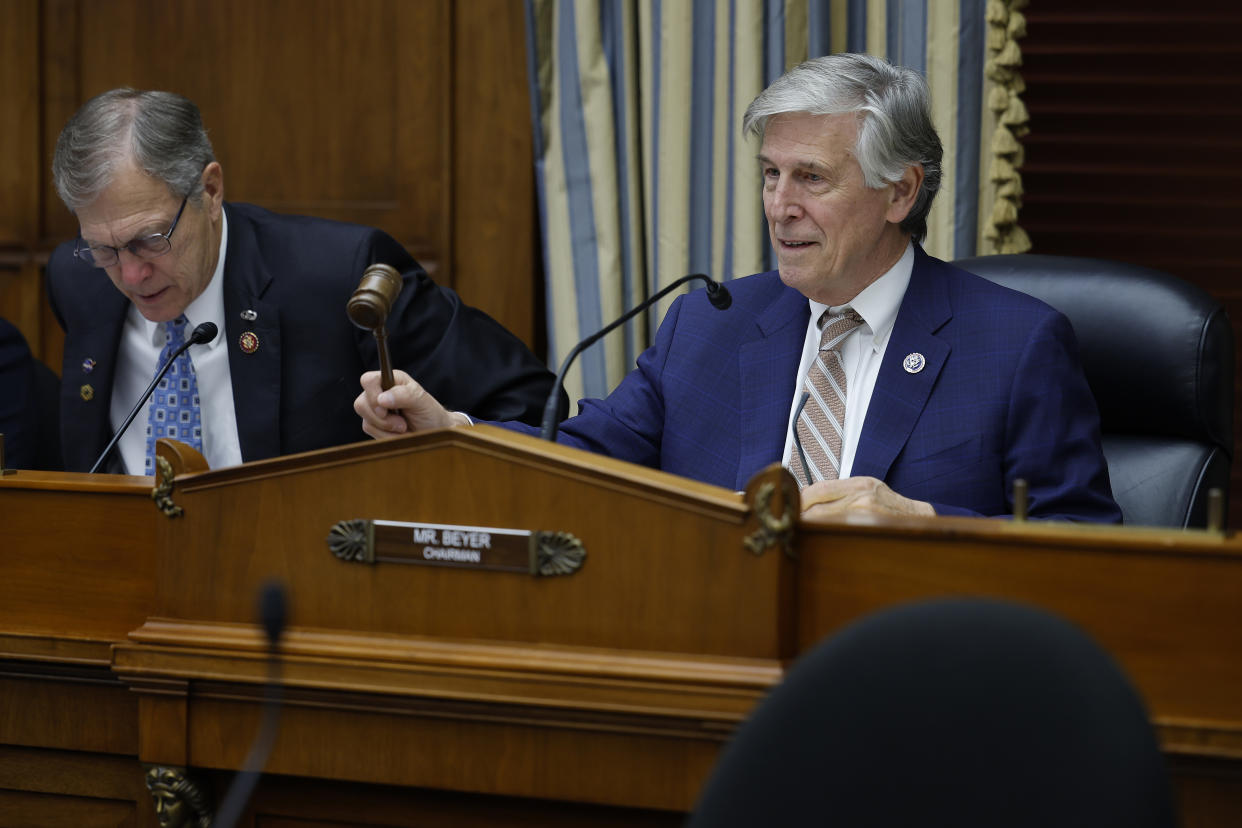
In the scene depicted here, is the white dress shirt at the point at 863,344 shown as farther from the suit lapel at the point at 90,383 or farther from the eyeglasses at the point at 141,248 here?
the suit lapel at the point at 90,383

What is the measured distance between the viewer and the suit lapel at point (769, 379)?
2.06m

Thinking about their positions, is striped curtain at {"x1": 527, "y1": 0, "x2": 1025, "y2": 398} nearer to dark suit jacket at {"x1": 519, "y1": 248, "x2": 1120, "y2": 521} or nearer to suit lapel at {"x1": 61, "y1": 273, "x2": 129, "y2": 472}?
dark suit jacket at {"x1": 519, "y1": 248, "x2": 1120, "y2": 521}

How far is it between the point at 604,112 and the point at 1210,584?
200 cm

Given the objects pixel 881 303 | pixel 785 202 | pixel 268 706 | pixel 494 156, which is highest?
pixel 494 156

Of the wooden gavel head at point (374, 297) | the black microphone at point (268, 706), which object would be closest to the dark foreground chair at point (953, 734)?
the black microphone at point (268, 706)

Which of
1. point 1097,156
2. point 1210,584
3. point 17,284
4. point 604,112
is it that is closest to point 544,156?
point 604,112

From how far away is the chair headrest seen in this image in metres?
2.09

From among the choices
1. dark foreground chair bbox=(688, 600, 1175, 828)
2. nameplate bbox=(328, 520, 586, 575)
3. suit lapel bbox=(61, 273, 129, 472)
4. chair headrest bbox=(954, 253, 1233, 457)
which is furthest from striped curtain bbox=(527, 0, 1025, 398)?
dark foreground chair bbox=(688, 600, 1175, 828)

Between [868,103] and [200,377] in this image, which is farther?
[200,377]

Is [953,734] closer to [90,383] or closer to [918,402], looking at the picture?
[918,402]

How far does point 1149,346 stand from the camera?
212cm

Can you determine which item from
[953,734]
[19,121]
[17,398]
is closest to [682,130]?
[17,398]

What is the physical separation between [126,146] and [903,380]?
52.6 inches

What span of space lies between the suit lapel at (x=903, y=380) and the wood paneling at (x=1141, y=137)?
3.51 ft
